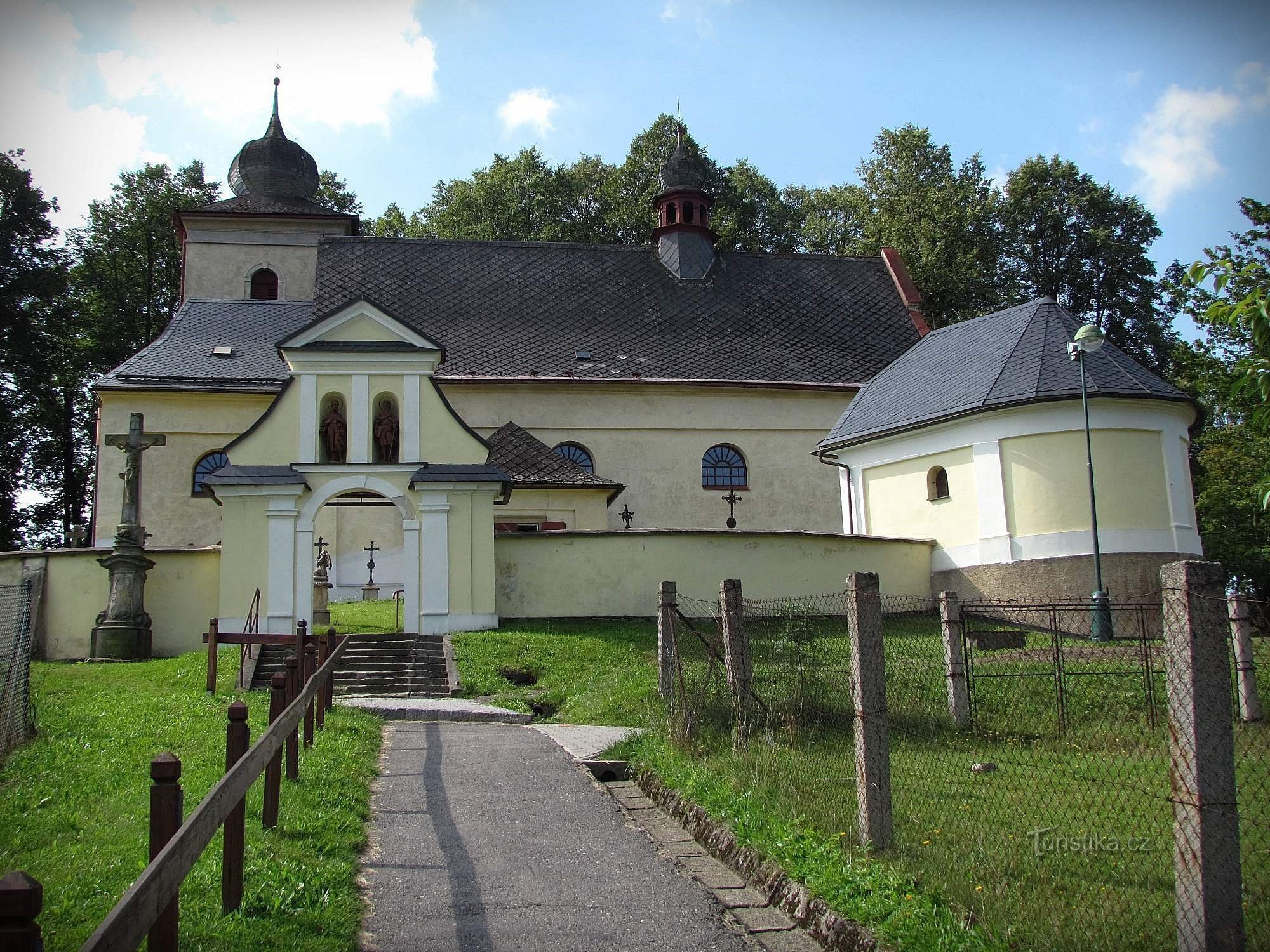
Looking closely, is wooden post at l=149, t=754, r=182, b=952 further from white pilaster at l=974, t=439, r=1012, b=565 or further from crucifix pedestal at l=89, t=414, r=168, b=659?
white pilaster at l=974, t=439, r=1012, b=565

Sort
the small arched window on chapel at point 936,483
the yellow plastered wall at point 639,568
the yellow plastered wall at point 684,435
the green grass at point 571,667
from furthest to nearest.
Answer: the yellow plastered wall at point 684,435
the small arched window on chapel at point 936,483
the yellow plastered wall at point 639,568
the green grass at point 571,667

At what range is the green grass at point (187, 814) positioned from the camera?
550cm

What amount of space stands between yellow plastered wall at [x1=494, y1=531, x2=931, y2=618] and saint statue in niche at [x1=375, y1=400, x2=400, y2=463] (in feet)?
8.35

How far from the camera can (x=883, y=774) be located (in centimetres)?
673

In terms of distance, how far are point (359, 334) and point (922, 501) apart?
1167cm

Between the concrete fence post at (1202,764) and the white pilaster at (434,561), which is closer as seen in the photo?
the concrete fence post at (1202,764)

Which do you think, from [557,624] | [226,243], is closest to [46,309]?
[226,243]

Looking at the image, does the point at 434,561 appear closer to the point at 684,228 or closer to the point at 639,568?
the point at 639,568

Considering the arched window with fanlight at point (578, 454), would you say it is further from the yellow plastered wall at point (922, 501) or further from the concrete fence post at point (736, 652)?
the concrete fence post at point (736, 652)

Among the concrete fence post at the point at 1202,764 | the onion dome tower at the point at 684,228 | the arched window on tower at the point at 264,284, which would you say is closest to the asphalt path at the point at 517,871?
the concrete fence post at the point at 1202,764

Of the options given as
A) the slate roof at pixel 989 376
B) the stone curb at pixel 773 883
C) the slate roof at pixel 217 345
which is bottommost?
the stone curb at pixel 773 883

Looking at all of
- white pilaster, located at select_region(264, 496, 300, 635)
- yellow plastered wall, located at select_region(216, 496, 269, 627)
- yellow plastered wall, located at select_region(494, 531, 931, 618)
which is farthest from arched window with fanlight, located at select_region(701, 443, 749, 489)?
yellow plastered wall, located at select_region(216, 496, 269, 627)

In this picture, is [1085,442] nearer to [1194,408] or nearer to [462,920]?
[1194,408]

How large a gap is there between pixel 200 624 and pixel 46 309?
73.6 feet
